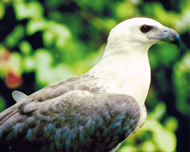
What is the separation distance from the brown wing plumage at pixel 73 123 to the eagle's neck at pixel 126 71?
0.35 ft

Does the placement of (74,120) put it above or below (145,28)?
below

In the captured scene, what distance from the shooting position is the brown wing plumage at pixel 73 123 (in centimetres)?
282

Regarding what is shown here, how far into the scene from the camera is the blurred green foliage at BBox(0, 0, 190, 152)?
4520mm

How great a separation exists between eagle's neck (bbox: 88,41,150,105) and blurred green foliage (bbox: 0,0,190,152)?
1.39m

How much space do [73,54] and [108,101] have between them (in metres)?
1.79

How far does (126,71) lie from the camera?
3.00 meters

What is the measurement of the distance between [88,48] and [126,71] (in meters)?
1.69

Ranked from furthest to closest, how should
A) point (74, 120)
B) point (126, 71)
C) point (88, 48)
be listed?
point (88, 48) < point (126, 71) < point (74, 120)

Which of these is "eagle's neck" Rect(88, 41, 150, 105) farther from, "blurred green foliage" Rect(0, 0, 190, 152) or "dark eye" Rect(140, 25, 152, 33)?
"blurred green foliage" Rect(0, 0, 190, 152)

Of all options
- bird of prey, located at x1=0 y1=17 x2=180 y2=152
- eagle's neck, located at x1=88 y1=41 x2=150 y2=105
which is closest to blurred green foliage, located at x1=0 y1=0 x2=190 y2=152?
eagle's neck, located at x1=88 y1=41 x2=150 y2=105

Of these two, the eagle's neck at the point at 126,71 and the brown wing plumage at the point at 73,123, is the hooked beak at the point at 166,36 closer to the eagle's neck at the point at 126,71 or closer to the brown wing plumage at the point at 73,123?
the eagle's neck at the point at 126,71

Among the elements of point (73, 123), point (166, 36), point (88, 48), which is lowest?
point (88, 48)

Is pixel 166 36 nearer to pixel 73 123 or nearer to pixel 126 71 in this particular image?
pixel 126 71

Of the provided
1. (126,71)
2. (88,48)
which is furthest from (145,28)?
(88,48)
